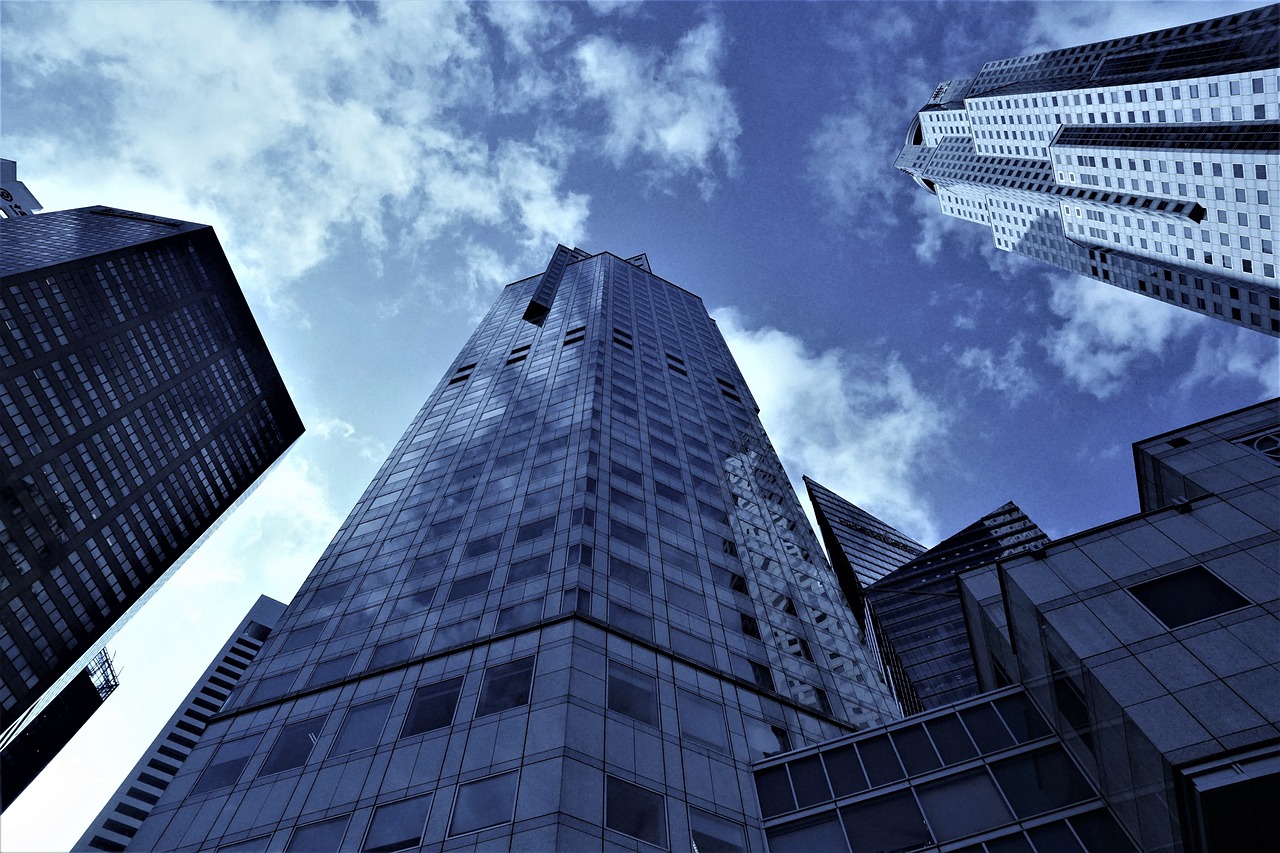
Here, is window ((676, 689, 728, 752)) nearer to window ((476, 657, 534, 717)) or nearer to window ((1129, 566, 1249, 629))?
window ((476, 657, 534, 717))

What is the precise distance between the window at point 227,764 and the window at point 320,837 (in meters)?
5.80

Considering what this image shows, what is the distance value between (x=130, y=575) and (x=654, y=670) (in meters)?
151

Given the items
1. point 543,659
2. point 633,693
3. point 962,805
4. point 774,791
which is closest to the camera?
point 962,805

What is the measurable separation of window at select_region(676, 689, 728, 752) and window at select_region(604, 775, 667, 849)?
4419 millimetres

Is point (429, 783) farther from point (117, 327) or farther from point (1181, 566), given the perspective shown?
point (117, 327)

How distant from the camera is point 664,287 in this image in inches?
5217

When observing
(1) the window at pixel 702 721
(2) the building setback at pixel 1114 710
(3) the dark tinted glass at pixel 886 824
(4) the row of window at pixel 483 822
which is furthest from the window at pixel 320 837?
(3) the dark tinted glass at pixel 886 824

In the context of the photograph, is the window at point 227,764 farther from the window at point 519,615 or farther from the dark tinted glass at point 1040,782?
the dark tinted glass at point 1040,782

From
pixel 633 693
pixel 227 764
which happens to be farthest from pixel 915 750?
pixel 227 764

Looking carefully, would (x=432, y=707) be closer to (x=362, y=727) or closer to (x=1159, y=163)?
(x=362, y=727)

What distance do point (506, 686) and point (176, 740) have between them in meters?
164

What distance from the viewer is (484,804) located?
25141 mm

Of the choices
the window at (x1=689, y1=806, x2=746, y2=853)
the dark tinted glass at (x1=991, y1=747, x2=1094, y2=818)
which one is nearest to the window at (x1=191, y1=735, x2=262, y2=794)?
the window at (x1=689, y1=806, x2=746, y2=853)

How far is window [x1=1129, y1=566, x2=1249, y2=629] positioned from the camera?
2197 cm
